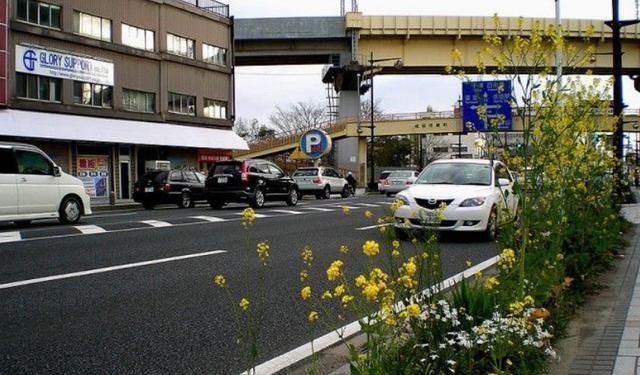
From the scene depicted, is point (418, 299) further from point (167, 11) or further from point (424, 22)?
point (424, 22)

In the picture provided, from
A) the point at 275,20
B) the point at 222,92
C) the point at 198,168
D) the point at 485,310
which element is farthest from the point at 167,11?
the point at 485,310

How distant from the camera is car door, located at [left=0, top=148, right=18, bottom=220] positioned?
45.1 ft

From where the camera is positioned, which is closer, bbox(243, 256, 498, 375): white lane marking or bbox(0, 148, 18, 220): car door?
bbox(243, 256, 498, 375): white lane marking

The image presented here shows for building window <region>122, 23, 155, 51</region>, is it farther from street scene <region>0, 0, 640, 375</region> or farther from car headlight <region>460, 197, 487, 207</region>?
car headlight <region>460, 197, 487, 207</region>

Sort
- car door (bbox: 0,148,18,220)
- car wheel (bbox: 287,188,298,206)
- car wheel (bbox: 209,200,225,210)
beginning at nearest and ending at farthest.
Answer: car door (bbox: 0,148,18,220), car wheel (bbox: 209,200,225,210), car wheel (bbox: 287,188,298,206)

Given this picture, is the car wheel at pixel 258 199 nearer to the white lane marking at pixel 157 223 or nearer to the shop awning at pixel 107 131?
Result: the white lane marking at pixel 157 223

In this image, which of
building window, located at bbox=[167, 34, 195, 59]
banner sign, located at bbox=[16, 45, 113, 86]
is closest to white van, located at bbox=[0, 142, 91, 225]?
banner sign, located at bbox=[16, 45, 113, 86]

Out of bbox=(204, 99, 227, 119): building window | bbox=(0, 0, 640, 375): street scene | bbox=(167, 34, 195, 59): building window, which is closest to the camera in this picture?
bbox=(0, 0, 640, 375): street scene

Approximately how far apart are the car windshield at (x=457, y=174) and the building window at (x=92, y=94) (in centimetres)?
2160

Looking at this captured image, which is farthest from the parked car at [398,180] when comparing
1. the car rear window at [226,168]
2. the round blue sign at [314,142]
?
the car rear window at [226,168]

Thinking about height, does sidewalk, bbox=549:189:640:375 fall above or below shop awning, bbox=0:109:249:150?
below

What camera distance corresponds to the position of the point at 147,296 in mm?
6406

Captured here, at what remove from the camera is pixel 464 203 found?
11.0 meters

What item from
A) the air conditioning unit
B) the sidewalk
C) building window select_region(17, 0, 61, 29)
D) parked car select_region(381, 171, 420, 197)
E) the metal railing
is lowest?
the sidewalk
